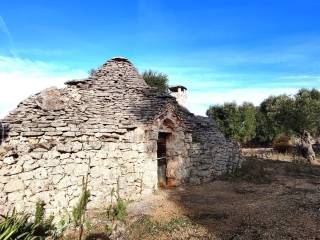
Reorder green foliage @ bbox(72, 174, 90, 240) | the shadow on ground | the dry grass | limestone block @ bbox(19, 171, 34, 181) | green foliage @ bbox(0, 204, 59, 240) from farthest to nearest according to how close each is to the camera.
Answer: green foliage @ bbox(72, 174, 90, 240) → limestone block @ bbox(19, 171, 34, 181) → the shadow on ground → the dry grass → green foliage @ bbox(0, 204, 59, 240)

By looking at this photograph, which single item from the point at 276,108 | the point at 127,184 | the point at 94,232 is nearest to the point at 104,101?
the point at 127,184

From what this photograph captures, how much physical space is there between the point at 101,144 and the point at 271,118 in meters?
31.4

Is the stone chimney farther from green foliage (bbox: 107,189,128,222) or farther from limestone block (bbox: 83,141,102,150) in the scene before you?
green foliage (bbox: 107,189,128,222)

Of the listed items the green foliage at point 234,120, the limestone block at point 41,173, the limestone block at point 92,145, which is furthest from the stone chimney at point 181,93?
the green foliage at point 234,120

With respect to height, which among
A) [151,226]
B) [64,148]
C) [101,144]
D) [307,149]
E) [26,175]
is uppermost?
[101,144]

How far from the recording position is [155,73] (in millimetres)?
27453

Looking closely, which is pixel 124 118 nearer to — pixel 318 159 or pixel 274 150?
pixel 318 159

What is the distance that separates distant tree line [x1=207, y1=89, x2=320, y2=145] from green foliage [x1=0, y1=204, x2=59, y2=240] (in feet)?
103

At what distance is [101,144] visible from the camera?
35.0ft

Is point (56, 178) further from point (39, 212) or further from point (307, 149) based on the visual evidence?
point (307, 149)

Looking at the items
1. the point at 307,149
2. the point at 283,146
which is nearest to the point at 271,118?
the point at 283,146

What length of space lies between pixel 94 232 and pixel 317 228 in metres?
5.56

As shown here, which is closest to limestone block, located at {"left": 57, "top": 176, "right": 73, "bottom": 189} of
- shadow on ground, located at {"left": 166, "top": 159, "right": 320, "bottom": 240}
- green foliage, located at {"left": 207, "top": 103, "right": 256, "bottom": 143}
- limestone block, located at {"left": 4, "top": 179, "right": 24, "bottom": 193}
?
limestone block, located at {"left": 4, "top": 179, "right": 24, "bottom": 193}

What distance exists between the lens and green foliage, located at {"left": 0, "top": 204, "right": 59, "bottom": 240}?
648cm
